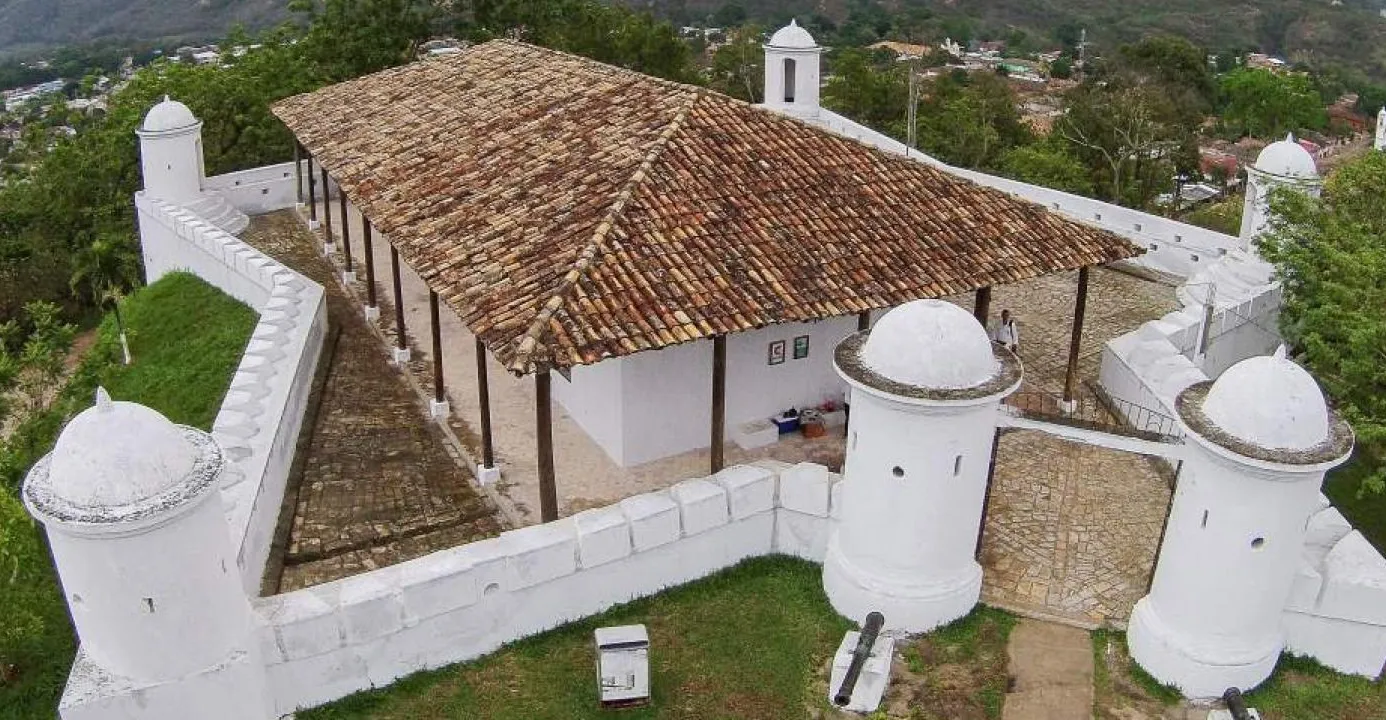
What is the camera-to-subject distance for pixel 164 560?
9133mm

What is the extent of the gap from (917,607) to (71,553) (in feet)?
24.8

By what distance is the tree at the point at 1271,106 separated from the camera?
45125 mm

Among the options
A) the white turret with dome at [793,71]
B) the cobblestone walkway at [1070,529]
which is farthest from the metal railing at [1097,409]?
the white turret with dome at [793,71]

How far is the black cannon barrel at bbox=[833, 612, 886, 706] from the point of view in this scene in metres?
10.3

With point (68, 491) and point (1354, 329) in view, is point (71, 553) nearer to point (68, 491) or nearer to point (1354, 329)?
point (68, 491)

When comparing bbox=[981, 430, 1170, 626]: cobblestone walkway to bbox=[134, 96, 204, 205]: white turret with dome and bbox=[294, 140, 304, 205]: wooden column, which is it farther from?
bbox=[134, 96, 204, 205]: white turret with dome

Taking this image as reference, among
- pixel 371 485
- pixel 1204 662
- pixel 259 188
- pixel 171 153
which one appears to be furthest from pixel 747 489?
pixel 259 188

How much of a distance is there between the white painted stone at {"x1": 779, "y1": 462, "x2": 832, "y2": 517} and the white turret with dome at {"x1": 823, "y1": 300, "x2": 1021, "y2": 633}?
0.40 meters

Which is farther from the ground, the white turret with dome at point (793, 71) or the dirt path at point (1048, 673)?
the white turret with dome at point (793, 71)

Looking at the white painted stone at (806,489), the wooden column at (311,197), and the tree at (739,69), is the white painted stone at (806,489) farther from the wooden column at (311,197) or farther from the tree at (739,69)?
the tree at (739,69)

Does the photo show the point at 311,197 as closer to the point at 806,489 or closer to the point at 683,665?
the point at 806,489

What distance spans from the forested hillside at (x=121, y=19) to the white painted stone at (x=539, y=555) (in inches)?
3479

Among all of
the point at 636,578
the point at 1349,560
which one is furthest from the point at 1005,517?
the point at 636,578

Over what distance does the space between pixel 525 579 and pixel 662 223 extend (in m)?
4.42
